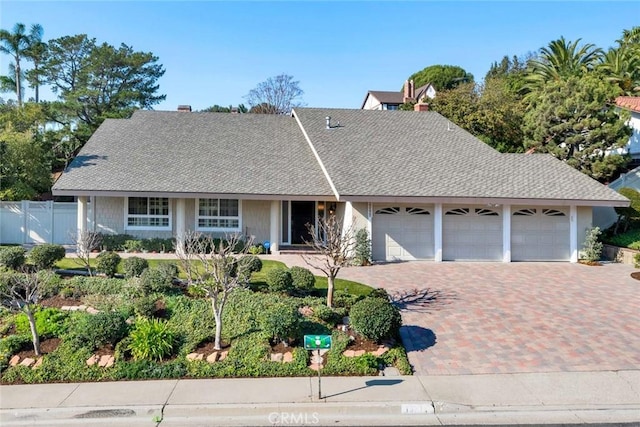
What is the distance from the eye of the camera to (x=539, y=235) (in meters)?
17.8

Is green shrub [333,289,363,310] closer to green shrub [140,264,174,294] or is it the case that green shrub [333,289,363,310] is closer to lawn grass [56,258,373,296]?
lawn grass [56,258,373,296]

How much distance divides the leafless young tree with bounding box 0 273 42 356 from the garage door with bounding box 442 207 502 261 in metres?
13.6

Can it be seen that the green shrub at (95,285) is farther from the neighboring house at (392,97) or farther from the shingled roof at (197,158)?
the neighboring house at (392,97)

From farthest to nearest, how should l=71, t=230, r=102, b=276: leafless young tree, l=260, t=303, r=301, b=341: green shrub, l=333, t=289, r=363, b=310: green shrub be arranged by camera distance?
l=71, t=230, r=102, b=276: leafless young tree
l=333, t=289, r=363, b=310: green shrub
l=260, t=303, r=301, b=341: green shrub

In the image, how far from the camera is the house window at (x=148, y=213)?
1855 cm

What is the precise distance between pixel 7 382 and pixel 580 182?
19.7 meters

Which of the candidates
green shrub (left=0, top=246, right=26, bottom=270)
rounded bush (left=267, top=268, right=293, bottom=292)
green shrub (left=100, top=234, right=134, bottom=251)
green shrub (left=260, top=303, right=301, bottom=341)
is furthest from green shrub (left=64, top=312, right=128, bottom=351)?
green shrub (left=100, top=234, right=134, bottom=251)

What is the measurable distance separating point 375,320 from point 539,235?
12426 mm

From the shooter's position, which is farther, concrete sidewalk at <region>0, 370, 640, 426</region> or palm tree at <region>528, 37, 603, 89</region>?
palm tree at <region>528, 37, 603, 89</region>

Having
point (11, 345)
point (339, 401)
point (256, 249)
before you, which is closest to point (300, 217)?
point (256, 249)

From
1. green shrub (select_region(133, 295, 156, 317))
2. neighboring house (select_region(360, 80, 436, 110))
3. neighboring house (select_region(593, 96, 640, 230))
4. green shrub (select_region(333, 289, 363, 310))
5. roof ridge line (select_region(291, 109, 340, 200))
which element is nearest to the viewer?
green shrub (select_region(133, 295, 156, 317))

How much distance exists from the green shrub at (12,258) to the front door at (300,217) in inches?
414

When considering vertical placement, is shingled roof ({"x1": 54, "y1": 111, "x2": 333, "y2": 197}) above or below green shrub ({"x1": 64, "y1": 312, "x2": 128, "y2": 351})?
above

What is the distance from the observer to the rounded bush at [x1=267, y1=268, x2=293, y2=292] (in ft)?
35.1
